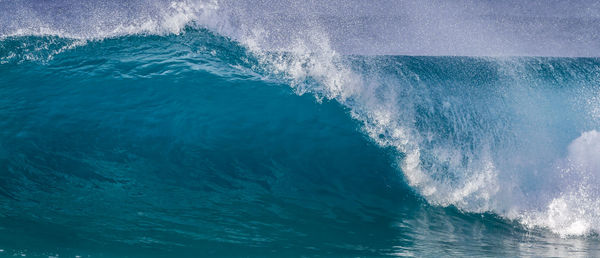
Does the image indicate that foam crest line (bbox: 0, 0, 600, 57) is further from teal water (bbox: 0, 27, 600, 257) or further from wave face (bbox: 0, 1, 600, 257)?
teal water (bbox: 0, 27, 600, 257)

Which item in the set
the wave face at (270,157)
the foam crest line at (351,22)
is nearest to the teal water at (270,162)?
the wave face at (270,157)

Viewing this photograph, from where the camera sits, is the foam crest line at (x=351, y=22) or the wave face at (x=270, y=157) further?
the foam crest line at (x=351, y=22)

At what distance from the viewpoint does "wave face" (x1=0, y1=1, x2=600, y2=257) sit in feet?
9.20

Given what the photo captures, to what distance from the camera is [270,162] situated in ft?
9.94

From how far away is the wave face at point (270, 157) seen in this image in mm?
2803

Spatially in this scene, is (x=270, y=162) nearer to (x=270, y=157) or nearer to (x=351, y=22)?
(x=270, y=157)

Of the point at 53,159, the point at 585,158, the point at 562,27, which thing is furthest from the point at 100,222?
the point at 562,27

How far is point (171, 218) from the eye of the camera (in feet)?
9.19

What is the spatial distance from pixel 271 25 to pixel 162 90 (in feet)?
4.07

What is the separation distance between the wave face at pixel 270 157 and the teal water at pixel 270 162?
11 millimetres

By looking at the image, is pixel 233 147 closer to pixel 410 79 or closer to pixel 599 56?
pixel 410 79

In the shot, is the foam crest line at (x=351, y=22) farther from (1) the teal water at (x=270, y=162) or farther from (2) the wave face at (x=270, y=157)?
(1) the teal water at (x=270, y=162)

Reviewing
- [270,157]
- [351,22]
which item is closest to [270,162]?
[270,157]

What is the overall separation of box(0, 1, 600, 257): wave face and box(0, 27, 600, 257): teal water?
11 mm
